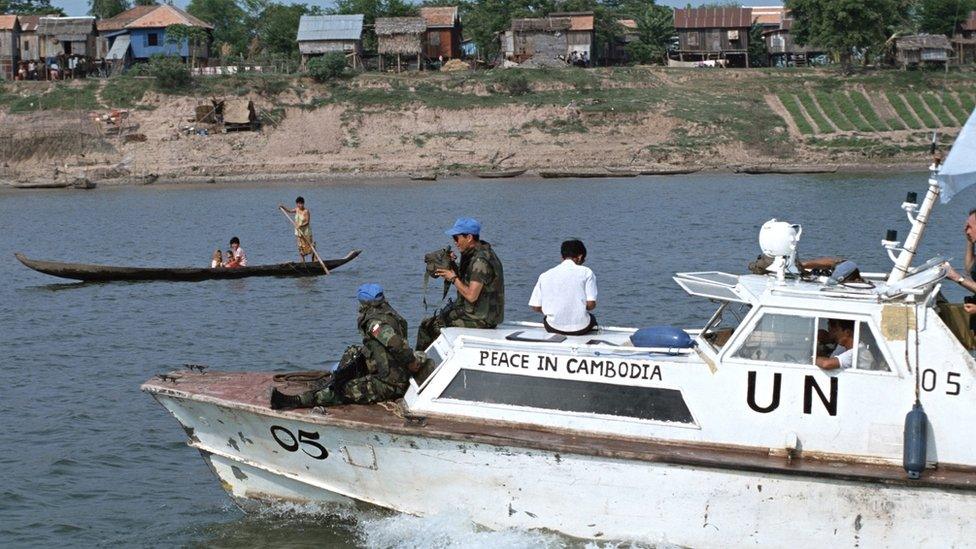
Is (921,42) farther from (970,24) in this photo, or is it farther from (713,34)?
(713,34)

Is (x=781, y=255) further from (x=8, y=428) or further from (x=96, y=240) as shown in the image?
(x=96, y=240)

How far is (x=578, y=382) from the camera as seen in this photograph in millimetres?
10523

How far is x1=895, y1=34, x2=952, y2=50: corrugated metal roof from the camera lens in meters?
81.2

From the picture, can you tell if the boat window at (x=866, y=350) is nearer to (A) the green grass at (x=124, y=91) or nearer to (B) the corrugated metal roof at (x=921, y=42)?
(A) the green grass at (x=124, y=91)

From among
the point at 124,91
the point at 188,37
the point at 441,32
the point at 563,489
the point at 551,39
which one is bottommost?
the point at 563,489

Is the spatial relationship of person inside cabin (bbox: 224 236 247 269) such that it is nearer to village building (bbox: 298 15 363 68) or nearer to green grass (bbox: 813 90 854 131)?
green grass (bbox: 813 90 854 131)

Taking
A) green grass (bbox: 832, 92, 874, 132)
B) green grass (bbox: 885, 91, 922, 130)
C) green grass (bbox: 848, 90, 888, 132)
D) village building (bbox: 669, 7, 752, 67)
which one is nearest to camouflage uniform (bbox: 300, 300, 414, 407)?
green grass (bbox: 832, 92, 874, 132)

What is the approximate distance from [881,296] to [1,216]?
51.1 meters

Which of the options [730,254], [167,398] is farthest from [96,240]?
[167,398]

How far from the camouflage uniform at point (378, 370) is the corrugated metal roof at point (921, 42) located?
76.8 meters

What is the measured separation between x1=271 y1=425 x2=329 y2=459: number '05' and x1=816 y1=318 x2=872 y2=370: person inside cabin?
4.38 meters

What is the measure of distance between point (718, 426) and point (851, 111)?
2646 inches

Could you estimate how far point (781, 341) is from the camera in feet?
33.1

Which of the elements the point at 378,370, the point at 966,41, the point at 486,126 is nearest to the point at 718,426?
the point at 378,370
